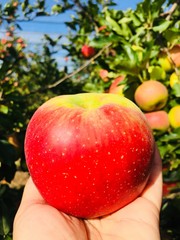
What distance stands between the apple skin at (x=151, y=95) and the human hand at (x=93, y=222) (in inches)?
14.8

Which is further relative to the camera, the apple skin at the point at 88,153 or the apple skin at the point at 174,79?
the apple skin at the point at 174,79

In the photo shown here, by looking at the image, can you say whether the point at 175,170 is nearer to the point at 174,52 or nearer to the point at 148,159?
the point at 174,52

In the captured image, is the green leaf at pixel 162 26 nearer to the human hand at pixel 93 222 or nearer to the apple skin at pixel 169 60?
the apple skin at pixel 169 60

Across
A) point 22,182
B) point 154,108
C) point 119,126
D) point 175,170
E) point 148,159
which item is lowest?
point 22,182

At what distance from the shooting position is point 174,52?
167 cm

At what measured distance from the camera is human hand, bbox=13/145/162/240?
3.16ft

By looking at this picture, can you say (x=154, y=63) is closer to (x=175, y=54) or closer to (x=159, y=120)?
(x=175, y=54)

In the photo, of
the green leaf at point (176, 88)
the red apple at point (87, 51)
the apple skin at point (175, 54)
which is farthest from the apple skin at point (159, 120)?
the red apple at point (87, 51)

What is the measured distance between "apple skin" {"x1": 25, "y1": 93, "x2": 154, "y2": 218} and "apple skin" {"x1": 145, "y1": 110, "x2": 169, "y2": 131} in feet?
1.74

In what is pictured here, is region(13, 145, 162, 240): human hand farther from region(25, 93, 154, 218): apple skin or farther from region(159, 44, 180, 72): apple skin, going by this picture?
region(159, 44, 180, 72): apple skin

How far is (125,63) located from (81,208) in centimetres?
70

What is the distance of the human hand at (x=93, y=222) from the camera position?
3.16ft

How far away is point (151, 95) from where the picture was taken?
1479mm

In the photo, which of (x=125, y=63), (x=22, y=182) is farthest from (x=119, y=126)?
(x=22, y=182)
